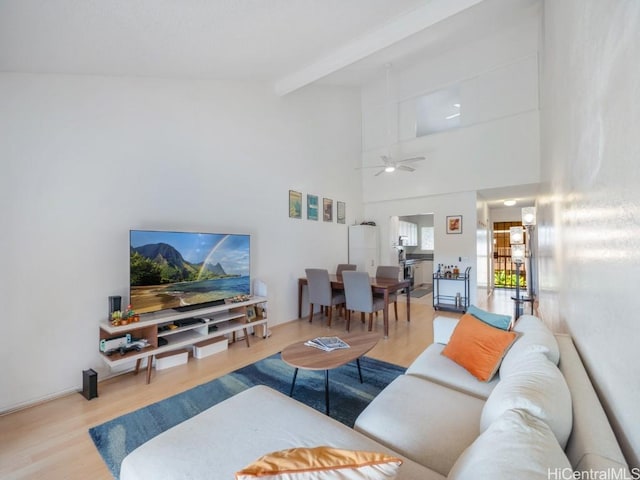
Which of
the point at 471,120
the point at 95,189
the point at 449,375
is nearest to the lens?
the point at 449,375

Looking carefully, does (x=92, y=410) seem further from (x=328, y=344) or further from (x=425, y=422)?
(x=425, y=422)

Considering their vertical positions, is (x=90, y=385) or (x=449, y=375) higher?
(x=449, y=375)

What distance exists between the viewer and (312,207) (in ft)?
16.6

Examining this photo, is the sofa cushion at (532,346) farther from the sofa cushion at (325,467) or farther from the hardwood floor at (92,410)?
the hardwood floor at (92,410)

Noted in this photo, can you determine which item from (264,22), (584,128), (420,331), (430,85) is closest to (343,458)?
(584,128)

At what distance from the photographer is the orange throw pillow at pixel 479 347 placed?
69.5 inches

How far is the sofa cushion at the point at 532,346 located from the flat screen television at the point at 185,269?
293 centimetres

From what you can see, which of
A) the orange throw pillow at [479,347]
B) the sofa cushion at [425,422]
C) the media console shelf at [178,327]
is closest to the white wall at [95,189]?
the media console shelf at [178,327]

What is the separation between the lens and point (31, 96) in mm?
2260

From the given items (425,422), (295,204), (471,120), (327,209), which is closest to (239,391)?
(425,422)

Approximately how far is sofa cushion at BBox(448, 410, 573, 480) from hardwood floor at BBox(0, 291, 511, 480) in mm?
1959

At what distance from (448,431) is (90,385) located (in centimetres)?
277

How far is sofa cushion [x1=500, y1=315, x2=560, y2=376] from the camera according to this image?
142 centimetres

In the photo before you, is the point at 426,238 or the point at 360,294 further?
the point at 426,238
